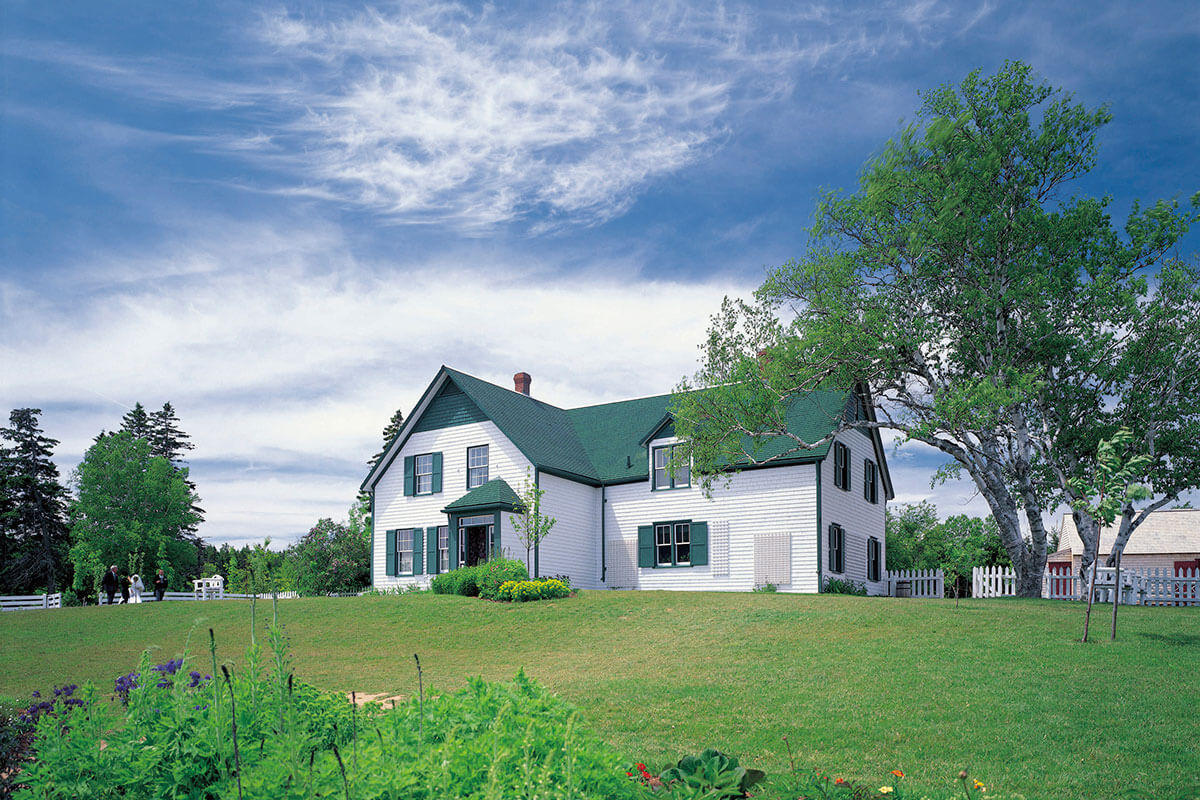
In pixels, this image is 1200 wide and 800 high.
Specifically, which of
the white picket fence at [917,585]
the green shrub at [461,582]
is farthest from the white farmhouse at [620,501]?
the green shrub at [461,582]

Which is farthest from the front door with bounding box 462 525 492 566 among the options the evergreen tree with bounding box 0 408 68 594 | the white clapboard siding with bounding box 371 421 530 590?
the evergreen tree with bounding box 0 408 68 594

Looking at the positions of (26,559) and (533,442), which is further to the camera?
(26,559)

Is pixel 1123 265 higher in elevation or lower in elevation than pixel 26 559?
higher

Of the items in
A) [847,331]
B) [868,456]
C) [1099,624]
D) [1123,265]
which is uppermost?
[1123,265]

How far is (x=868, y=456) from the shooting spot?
32125 millimetres

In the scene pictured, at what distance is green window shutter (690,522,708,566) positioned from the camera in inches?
1107

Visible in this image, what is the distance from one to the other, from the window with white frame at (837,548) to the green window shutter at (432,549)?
45.4 ft

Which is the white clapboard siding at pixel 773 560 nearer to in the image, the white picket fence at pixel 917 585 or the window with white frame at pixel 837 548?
the window with white frame at pixel 837 548

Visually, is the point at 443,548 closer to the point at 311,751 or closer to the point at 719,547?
the point at 719,547

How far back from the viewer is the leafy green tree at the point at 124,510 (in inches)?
2036

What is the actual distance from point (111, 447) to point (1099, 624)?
5730cm

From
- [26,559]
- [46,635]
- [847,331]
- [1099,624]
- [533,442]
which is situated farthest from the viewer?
[26,559]

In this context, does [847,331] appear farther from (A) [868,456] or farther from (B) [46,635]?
(B) [46,635]

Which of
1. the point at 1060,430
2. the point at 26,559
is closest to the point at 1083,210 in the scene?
the point at 1060,430
